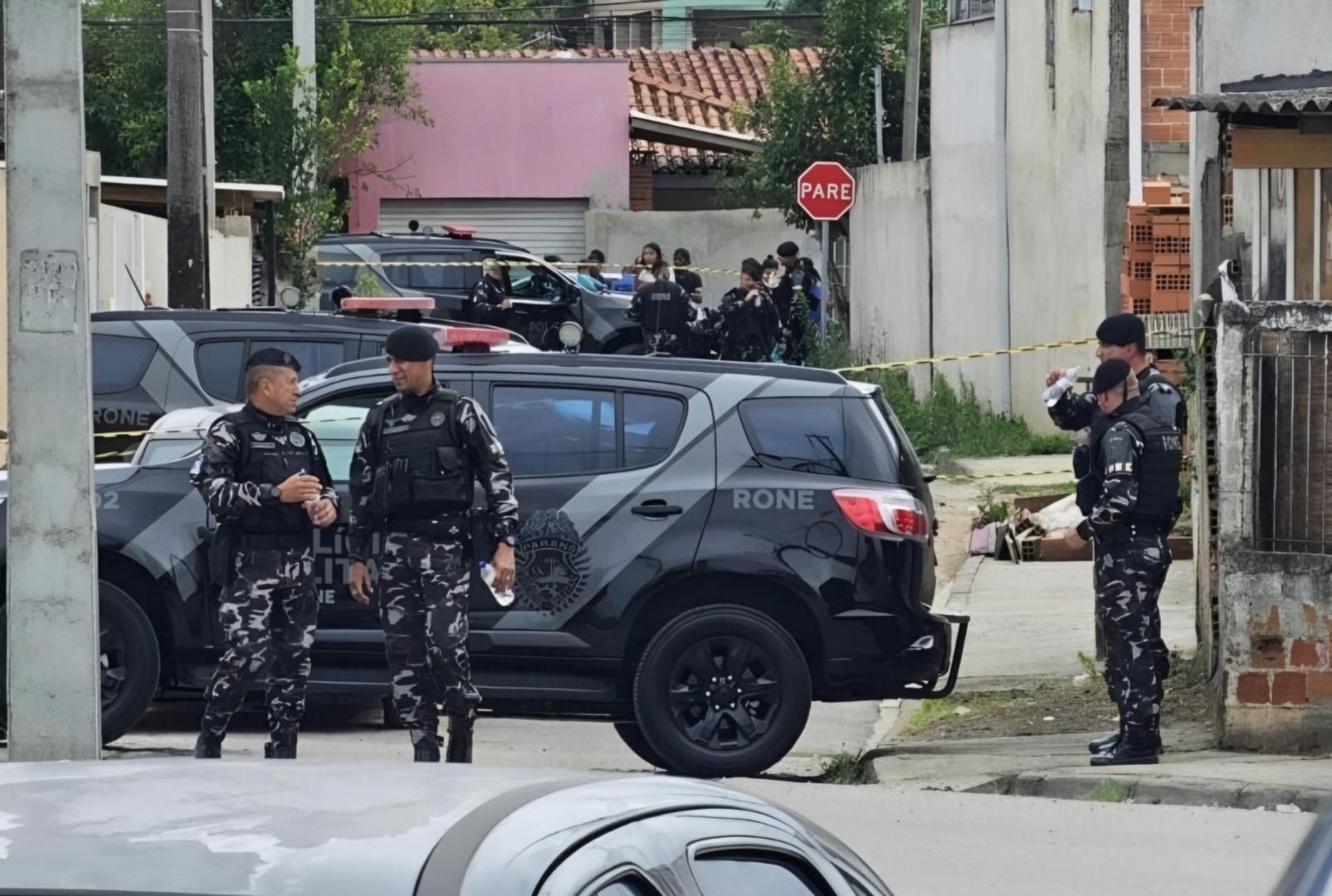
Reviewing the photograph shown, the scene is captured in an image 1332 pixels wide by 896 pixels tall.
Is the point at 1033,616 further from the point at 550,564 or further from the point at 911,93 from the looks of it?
the point at 911,93

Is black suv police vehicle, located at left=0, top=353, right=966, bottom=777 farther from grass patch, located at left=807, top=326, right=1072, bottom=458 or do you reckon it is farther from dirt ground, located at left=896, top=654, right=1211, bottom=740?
grass patch, located at left=807, top=326, right=1072, bottom=458

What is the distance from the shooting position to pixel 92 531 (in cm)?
661

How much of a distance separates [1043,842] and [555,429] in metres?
2.70

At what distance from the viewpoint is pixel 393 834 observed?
102 inches

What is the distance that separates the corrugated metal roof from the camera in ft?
28.9

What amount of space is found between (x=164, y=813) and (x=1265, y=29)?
345 inches

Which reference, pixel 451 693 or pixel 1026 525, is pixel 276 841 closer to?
pixel 451 693

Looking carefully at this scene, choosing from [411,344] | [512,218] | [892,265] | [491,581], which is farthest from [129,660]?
[512,218]

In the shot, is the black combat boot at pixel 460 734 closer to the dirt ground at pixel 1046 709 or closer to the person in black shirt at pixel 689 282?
the dirt ground at pixel 1046 709

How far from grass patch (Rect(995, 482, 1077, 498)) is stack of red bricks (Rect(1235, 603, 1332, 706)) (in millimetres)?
8014

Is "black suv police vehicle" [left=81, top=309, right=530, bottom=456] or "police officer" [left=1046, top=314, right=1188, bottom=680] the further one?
"black suv police vehicle" [left=81, top=309, right=530, bottom=456]

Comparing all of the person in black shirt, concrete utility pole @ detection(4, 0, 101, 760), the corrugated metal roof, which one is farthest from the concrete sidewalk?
the person in black shirt

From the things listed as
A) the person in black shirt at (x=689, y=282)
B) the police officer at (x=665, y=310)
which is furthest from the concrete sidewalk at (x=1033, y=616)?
the person in black shirt at (x=689, y=282)

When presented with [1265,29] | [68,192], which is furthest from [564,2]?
[68,192]
